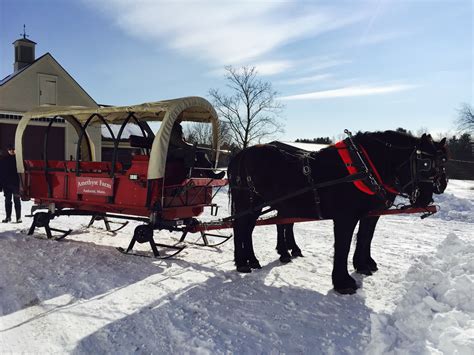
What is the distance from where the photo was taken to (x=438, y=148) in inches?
176

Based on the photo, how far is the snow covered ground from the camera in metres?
3.20

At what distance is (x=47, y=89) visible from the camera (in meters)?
22.8

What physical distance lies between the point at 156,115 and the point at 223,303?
13.3ft

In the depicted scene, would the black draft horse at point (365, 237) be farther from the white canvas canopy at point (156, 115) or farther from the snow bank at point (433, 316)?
the white canvas canopy at point (156, 115)

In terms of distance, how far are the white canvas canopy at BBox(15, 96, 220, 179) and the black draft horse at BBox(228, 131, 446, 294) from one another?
1376mm

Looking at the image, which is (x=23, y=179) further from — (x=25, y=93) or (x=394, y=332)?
(x=25, y=93)

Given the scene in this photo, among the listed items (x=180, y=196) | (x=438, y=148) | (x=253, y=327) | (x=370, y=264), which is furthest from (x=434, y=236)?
(x=253, y=327)

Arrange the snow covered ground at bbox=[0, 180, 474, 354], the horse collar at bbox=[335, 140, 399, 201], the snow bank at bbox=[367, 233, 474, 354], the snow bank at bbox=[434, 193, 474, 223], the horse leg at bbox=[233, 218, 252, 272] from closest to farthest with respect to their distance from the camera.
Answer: the snow bank at bbox=[367, 233, 474, 354]
the snow covered ground at bbox=[0, 180, 474, 354]
the horse collar at bbox=[335, 140, 399, 201]
the horse leg at bbox=[233, 218, 252, 272]
the snow bank at bbox=[434, 193, 474, 223]

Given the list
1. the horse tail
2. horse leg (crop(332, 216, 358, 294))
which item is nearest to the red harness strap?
horse leg (crop(332, 216, 358, 294))

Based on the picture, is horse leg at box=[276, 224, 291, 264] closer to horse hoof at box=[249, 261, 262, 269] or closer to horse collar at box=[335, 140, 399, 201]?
horse hoof at box=[249, 261, 262, 269]

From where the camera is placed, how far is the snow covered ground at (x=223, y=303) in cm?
320

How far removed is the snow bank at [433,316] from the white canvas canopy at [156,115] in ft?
11.3

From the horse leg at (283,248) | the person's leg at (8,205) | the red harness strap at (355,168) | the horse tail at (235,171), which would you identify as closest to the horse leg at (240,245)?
the horse tail at (235,171)

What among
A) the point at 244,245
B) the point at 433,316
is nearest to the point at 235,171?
the point at 244,245
